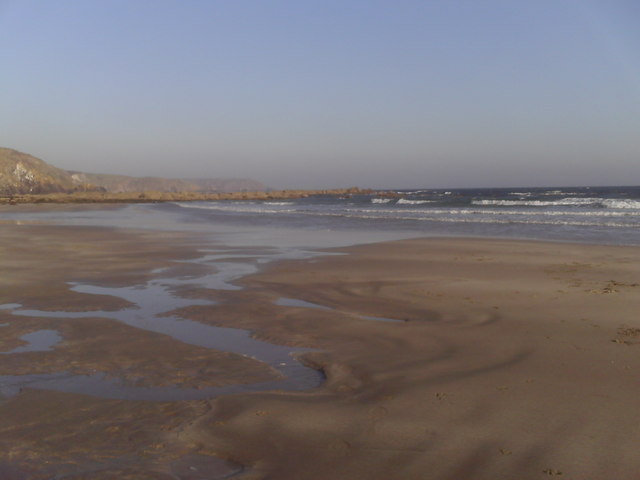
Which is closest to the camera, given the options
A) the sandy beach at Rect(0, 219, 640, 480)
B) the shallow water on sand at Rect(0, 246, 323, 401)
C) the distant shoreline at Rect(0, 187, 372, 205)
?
the sandy beach at Rect(0, 219, 640, 480)

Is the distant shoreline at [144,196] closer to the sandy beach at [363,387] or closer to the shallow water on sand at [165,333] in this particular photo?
the shallow water on sand at [165,333]

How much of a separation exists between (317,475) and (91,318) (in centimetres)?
598

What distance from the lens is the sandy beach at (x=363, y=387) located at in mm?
3982

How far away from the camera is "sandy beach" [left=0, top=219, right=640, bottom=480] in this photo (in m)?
3.98

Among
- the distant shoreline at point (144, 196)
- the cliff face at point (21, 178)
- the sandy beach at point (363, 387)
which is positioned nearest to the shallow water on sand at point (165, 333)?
the sandy beach at point (363, 387)

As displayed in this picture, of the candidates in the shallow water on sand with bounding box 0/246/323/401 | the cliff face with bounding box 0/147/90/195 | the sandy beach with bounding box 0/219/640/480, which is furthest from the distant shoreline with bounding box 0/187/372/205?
the sandy beach with bounding box 0/219/640/480

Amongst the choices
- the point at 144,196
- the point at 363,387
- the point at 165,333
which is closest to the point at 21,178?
the point at 144,196

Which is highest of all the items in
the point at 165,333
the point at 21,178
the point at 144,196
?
the point at 21,178

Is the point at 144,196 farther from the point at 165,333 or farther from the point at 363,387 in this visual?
the point at 363,387

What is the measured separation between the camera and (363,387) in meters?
5.58

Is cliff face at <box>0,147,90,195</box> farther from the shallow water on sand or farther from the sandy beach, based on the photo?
the sandy beach

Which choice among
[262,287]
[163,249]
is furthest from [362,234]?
[262,287]

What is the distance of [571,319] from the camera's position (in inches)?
325

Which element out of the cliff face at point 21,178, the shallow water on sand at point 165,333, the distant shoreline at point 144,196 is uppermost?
the cliff face at point 21,178
